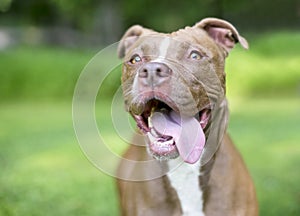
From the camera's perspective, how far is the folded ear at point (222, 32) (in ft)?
16.3

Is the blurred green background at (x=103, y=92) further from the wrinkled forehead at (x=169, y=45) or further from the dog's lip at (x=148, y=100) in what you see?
the dog's lip at (x=148, y=100)

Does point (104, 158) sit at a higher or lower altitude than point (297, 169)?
higher

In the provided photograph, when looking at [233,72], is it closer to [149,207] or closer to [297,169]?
[297,169]

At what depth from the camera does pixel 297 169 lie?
9.61m

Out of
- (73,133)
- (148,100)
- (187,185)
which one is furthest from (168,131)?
(73,133)

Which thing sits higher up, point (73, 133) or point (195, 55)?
point (195, 55)

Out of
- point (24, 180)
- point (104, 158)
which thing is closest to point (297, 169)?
point (24, 180)

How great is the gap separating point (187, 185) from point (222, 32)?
3.28 ft

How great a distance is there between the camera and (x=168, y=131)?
4453 mm

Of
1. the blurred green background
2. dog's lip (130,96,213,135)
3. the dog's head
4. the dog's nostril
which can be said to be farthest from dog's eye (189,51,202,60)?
the blurred green background

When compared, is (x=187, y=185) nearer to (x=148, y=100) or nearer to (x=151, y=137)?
(x=151, y=137)

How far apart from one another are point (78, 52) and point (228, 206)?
17.9 metres

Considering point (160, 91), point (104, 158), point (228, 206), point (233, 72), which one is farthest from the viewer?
point (233, 72)

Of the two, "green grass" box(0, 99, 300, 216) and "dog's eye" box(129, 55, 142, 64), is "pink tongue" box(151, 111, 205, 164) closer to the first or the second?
"dog's eye" box(129, 55, 142, 64)
